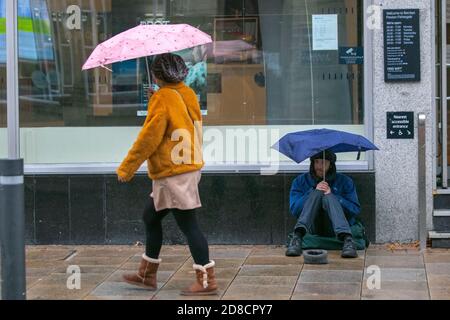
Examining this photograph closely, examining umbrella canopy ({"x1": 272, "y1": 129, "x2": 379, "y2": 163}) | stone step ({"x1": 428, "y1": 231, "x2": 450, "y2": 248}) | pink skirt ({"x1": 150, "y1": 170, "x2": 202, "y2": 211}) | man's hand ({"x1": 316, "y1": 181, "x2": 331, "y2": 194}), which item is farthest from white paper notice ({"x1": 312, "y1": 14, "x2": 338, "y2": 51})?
pink skirt ({"x1": 150, "y1": 170, "x2": 202, "y2": 211})

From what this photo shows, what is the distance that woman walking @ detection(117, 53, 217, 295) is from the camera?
20.0 ft

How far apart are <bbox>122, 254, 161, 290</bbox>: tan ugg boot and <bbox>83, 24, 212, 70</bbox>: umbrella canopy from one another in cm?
161

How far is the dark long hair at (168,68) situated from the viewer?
6188 millimetres

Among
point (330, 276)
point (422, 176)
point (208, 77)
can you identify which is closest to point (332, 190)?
point (422, 176)

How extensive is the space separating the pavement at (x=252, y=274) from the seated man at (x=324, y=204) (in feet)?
0.66

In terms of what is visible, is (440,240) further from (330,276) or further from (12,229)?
(12,229)

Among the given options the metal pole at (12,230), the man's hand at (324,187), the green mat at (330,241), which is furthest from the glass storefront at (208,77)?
the metal pole at (12,230)

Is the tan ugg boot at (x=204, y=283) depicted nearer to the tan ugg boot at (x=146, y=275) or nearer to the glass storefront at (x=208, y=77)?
the tan ugg boot at (x=146, y=275)

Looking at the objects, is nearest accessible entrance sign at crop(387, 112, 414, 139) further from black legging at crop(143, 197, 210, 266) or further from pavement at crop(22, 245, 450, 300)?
black legging at crop(143, 197, 210, 266)

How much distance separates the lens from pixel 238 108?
850cm

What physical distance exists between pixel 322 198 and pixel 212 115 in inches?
64.5

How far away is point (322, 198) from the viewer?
7.57 metres

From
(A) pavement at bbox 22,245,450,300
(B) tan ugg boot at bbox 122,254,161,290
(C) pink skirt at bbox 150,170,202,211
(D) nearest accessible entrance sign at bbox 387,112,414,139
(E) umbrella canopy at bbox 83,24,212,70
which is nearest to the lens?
(E) umbrella canopy at bbox 83,24,212,70
